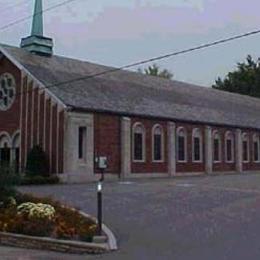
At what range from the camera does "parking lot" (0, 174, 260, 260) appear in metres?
13.6

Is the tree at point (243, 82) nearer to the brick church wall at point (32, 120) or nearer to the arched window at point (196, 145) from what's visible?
the arched window at point (196, 145)

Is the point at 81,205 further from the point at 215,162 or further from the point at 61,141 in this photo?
the point at 215,162

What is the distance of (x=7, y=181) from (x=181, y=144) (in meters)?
28.9

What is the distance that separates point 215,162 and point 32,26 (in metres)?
17.3

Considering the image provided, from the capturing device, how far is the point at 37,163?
3834cm

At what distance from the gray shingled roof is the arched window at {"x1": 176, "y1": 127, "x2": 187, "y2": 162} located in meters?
0.99

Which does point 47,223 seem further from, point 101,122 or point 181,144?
point 181,144

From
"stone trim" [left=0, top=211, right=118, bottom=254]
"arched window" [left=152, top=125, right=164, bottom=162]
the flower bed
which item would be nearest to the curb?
"stone trim" [left=0, top=211, right=118, bottom=254]

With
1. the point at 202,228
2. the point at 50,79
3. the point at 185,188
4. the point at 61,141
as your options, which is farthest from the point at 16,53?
the point at 202,228

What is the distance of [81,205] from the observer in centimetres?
2184

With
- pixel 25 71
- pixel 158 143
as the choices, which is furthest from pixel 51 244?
pixel 158 143

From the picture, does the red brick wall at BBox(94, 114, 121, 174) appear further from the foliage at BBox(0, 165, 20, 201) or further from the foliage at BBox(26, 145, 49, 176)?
the foliage at BBox(0, 165, 20, 201)

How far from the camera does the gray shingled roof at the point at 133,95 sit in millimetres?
40906

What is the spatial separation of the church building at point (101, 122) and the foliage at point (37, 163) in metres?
0.42
